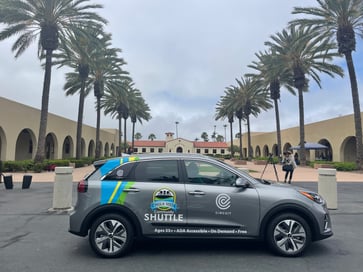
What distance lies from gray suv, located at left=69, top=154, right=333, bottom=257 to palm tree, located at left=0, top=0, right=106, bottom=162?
2058cm

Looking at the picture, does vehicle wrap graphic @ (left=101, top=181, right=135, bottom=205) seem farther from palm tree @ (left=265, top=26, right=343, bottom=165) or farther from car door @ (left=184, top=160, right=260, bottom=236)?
palm tree @ (left=265, top=26, right=343, bottom=165)

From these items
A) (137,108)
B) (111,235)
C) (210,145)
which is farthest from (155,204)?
(210,145)

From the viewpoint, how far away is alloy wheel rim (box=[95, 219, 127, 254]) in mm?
4824

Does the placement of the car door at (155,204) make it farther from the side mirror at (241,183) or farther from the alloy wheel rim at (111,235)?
the side mirror at (241,183)

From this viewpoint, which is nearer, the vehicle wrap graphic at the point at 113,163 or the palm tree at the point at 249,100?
the vehicle wrap graphic at the point at 113,163

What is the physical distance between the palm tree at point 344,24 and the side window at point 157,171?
23.3 m

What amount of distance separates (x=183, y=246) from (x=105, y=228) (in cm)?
150

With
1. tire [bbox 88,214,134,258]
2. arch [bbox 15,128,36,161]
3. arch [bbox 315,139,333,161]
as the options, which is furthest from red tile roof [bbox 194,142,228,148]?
tire [bbox 88,214,134,258]

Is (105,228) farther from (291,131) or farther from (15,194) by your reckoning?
(291,131)

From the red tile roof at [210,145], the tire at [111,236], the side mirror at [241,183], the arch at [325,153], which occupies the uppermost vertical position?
the red tile roof at [210,145]

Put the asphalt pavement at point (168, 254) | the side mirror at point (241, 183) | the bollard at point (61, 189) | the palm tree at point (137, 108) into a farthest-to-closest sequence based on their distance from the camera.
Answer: the palm tree at point (137, 108) < the bollard at point (61, 189) < the side mirror at point (241, 183) < the asphalt pavement at point (168, 254)

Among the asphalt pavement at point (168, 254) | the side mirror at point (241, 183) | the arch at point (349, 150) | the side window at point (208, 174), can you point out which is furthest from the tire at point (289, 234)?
→ the arch at point (349, 150)

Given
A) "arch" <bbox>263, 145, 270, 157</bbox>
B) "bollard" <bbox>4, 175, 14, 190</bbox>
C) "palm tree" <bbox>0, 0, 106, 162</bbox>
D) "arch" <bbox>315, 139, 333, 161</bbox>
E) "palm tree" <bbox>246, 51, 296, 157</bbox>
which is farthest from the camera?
"arch" <bbox>263, 145, 270, 157</bbox>

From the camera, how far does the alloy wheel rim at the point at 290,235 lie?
4887mm
